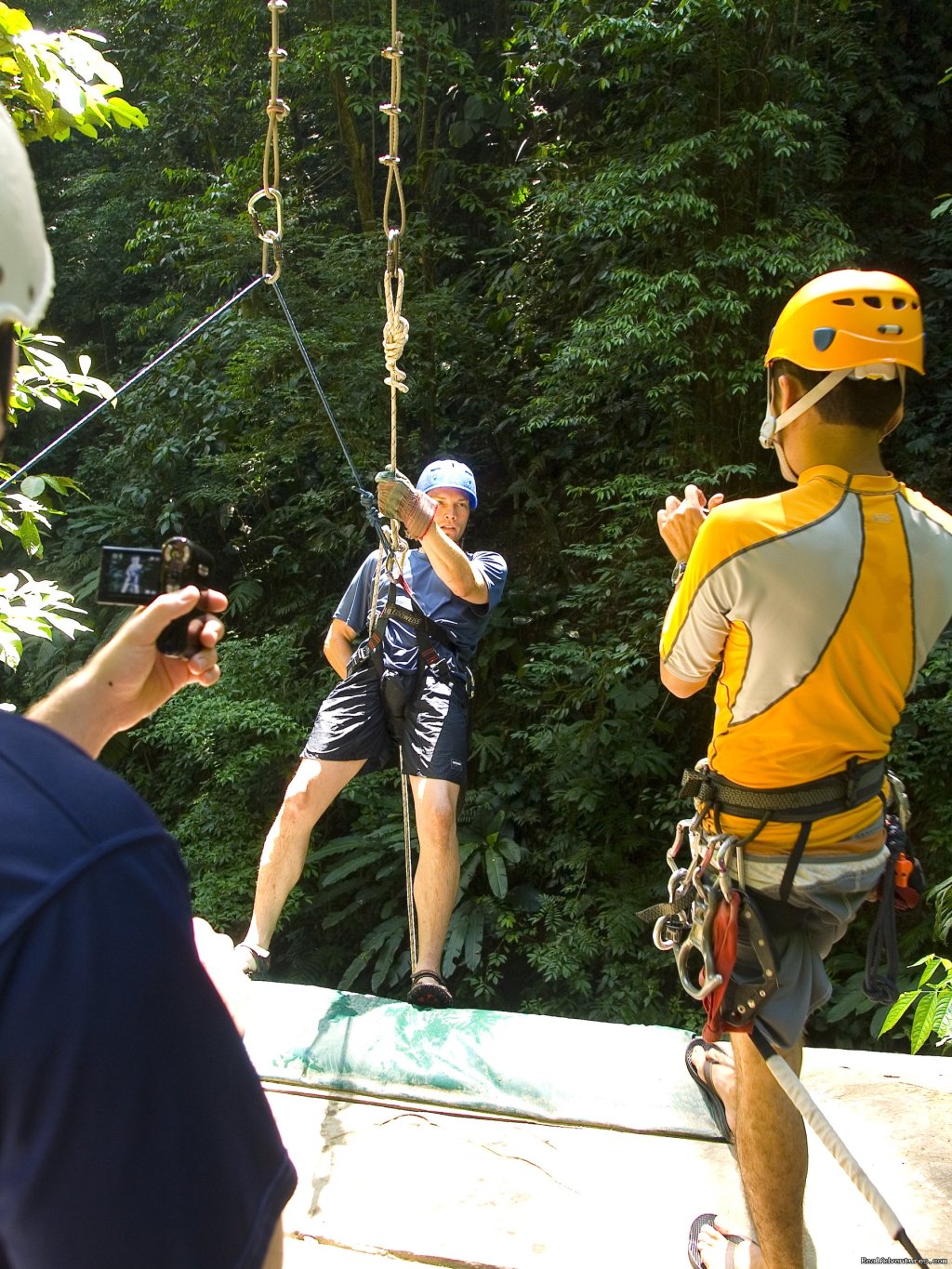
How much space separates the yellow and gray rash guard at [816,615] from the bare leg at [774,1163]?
1.44 feet

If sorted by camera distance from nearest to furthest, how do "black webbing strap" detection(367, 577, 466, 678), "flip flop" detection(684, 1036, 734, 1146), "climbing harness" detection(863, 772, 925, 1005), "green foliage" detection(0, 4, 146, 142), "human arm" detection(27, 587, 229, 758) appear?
"human arm" detection(27, 587, 229, 758), "climbing harness" detection(863, 772, 925, 1005), "green foliage" detection(0, 4, 146, 142), "flip flop" detection(684, 1036, 734, 1146), "black webbing strap" detection(367, 577, 466, 678)

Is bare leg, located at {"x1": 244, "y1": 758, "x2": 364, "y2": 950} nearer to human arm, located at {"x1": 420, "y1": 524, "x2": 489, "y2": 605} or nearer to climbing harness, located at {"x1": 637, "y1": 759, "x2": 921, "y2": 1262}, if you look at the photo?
human arm, located at {"x1": 420, "y1": 524, "x2": 489, "y2": 605}

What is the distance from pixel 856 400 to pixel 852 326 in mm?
131

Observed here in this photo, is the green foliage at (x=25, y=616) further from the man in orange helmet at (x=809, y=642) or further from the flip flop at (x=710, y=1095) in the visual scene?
the flip flop at (x=710, y=1095)

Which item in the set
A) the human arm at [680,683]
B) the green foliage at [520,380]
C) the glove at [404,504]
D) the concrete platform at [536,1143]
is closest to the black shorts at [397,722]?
the glove at [404,504]

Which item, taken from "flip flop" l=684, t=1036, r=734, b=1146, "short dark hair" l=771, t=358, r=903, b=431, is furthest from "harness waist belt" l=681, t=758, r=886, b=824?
"flip flop" l=684, t=1036, r=734, b=1146

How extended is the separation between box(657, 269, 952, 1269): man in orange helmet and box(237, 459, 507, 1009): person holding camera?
1562 mm

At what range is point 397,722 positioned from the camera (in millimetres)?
3766

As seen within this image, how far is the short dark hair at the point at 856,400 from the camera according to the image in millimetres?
1994

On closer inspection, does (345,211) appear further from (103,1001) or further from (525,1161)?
(103,1001)

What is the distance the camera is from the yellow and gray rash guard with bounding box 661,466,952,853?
191 cm

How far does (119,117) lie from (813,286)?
1627 millimetres

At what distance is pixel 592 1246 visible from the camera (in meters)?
2.37

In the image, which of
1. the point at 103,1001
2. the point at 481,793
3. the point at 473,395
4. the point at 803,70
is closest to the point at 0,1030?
the point at 103,1001
